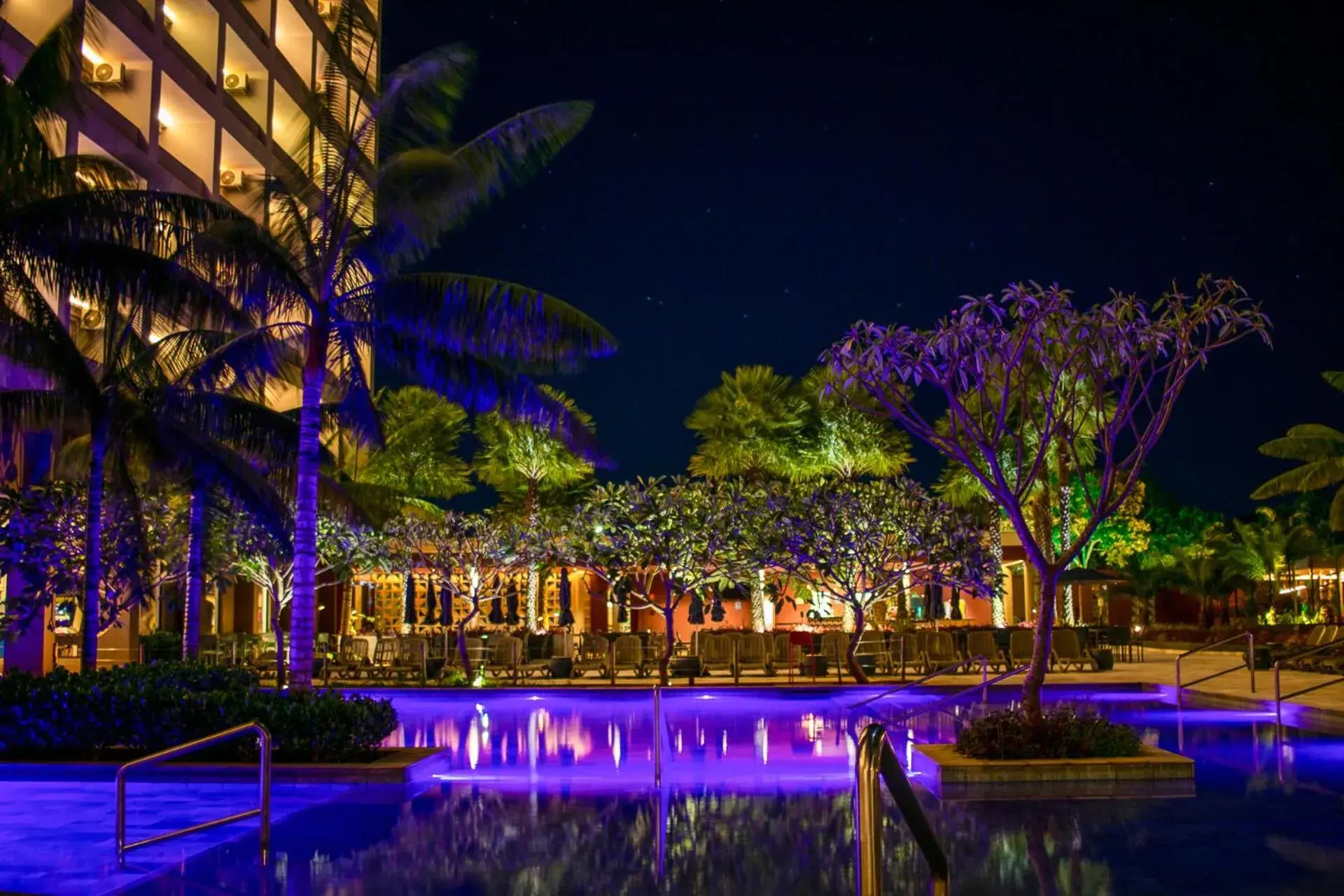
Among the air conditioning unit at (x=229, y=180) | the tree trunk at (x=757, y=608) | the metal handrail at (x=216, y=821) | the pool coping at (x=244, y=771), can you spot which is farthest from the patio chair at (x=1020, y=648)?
the air conditioning unit at (x=229, y=180)

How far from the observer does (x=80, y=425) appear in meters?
19.5

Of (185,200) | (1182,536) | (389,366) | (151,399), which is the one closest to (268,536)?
(151,399)

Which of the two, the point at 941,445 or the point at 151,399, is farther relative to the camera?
the point at 151,399

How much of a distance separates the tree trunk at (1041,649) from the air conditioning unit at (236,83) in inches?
1261

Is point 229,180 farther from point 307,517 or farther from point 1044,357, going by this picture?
point 1044,357

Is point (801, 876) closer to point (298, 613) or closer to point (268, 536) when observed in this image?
point (298, 613)

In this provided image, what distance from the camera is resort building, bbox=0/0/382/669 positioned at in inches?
1035

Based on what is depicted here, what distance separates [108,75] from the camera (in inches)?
1214

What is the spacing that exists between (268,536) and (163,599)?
10598 millimetres

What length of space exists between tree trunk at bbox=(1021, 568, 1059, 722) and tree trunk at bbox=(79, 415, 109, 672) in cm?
989

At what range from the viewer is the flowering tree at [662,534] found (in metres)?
25.8

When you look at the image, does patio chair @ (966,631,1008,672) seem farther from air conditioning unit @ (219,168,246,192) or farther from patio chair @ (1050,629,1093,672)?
air conditioning unit @ (219,168,246,192)

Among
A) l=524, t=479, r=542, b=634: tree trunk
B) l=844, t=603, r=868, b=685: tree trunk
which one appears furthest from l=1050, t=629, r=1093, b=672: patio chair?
l=524, t=479, r=542, b=634: tree trunk

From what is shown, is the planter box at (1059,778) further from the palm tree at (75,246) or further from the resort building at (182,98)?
the resort building at (182,98)
